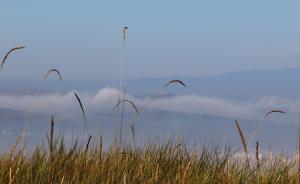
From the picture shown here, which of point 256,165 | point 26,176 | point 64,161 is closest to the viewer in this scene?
point 26,176

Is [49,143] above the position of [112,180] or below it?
above

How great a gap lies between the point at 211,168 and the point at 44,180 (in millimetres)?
1565

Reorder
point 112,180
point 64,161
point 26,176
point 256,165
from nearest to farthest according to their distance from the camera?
point 112,180 < point 26,176 < point 64,161 < point 256,165

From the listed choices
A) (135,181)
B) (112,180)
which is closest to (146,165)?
(135,181)

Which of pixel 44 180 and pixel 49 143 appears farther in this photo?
pixel 49 143

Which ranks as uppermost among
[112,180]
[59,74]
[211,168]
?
[59,74]

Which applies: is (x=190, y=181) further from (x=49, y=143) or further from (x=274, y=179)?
(x=49, y=143)

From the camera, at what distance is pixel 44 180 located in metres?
4.46

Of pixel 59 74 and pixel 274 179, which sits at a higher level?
pixel 59 74

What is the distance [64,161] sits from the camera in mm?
4863

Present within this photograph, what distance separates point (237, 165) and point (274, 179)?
51cm

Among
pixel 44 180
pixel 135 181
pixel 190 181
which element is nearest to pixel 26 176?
pixel 44 180

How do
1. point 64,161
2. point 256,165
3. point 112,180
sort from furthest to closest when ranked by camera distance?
point 256,165 → point 64,161 → point 112,180

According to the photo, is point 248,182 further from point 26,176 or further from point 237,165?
point 26,176
